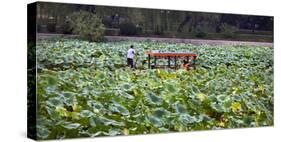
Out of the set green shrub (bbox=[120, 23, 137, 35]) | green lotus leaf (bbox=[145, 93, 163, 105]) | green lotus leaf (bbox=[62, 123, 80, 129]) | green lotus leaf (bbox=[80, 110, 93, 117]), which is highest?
green shrub (bbox=[120, 23, 137, 35])

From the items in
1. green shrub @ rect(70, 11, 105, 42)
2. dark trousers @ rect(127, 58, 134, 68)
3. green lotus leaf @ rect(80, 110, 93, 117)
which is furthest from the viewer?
dark trousers @ rect(127, 58, 134, 68)

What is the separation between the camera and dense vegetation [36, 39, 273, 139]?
7852mm

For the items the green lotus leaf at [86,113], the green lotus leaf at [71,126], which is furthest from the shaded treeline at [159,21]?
the green lotus leaf at [71,126]

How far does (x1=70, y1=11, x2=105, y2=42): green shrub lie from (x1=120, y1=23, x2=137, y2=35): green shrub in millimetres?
338

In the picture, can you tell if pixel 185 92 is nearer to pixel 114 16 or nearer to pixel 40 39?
pixel 114 16

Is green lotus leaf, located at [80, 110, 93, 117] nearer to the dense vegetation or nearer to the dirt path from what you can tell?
the dense vegetation

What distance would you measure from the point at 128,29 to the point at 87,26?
0.72m

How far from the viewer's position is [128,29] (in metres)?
8.56

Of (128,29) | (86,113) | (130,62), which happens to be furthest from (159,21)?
(86,113)

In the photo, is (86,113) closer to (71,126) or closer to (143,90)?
(71,126)

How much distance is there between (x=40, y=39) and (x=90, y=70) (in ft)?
3.00

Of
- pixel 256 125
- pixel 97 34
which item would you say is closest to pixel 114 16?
pixel 97 34

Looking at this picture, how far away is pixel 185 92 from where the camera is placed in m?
8.94

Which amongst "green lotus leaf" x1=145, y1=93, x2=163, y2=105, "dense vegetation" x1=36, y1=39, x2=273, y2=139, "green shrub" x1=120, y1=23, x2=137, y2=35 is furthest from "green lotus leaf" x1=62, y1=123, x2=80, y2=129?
"green shrub" x1=120, y1=23, x2=137, y2=35
